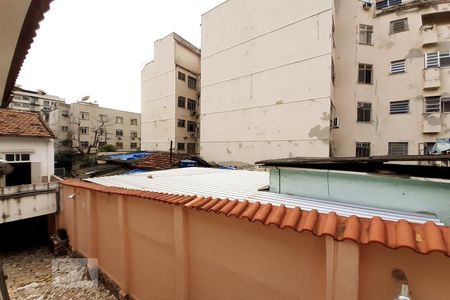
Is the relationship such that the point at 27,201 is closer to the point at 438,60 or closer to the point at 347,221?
the point at 347,221

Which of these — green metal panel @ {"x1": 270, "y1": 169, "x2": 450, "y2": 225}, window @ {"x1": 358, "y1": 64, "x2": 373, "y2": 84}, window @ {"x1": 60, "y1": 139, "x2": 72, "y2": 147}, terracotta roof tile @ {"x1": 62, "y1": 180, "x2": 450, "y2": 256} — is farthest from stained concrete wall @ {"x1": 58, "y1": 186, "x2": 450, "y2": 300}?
window @ {"x1": 60, "y1": 139, "x2": 72, "y2": 147}

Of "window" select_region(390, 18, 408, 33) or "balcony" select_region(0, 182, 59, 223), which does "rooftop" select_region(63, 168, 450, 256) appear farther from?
"window" select_region(390, 18, 408, 33)

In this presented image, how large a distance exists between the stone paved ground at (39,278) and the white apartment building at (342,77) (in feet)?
46.6

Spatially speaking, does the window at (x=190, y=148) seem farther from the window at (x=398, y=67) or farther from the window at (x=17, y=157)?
the window at (x=398, y=67)

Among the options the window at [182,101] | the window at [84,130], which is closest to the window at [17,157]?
the window at [182,101]

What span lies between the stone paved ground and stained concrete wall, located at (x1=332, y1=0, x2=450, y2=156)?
57.4 ft

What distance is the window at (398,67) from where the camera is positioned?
1704 centimetres

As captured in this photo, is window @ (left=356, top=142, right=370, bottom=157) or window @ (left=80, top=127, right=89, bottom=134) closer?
window @ (left=356, top=142, right=370, bottom=157)

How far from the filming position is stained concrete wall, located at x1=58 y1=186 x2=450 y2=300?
2754 millimetres

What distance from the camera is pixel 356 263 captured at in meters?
2.73

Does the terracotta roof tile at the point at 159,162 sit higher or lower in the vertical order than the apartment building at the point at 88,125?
lower

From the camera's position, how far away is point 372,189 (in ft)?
12.5

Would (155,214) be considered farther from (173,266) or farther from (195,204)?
(195,204)

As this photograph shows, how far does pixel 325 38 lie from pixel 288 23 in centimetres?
340
